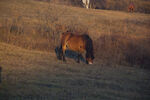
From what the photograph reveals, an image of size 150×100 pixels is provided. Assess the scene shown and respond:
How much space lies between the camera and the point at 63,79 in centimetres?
1286

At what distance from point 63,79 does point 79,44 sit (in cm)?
364

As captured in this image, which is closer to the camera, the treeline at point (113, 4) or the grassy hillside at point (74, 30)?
the grassy hillside at point (74, 30)

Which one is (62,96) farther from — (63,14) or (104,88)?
(63,14)

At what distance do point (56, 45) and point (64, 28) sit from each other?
3.61 m

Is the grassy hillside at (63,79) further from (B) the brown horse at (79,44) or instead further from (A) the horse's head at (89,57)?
(B) the brown horse at (79,44)

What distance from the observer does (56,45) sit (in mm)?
19203

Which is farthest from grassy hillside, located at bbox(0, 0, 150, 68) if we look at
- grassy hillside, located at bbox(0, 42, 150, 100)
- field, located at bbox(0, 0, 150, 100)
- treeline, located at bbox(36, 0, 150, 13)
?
treeline, located at bbox(36, 0, 150, 13)

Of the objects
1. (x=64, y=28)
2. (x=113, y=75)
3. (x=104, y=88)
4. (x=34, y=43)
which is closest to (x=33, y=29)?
(x=64, y=28)

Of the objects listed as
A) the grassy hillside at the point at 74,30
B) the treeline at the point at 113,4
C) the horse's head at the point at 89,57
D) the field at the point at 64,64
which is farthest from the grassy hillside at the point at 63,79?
the treeline at the point at 113,4

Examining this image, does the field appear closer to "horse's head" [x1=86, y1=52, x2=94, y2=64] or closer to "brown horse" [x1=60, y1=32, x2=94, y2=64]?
"horse's head" [x1=86, y1=52, x2=94, y2=64]

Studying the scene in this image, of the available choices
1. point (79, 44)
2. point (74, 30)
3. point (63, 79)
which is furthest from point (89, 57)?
point (74, 30)

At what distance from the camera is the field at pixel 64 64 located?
442 inches

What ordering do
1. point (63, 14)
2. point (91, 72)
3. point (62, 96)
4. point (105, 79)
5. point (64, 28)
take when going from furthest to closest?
point (63, 14) → point (64, 28) → point (91, 72) → point (105, 79) → point (62, 96)

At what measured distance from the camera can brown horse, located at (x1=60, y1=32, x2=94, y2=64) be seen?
51.7 feet
